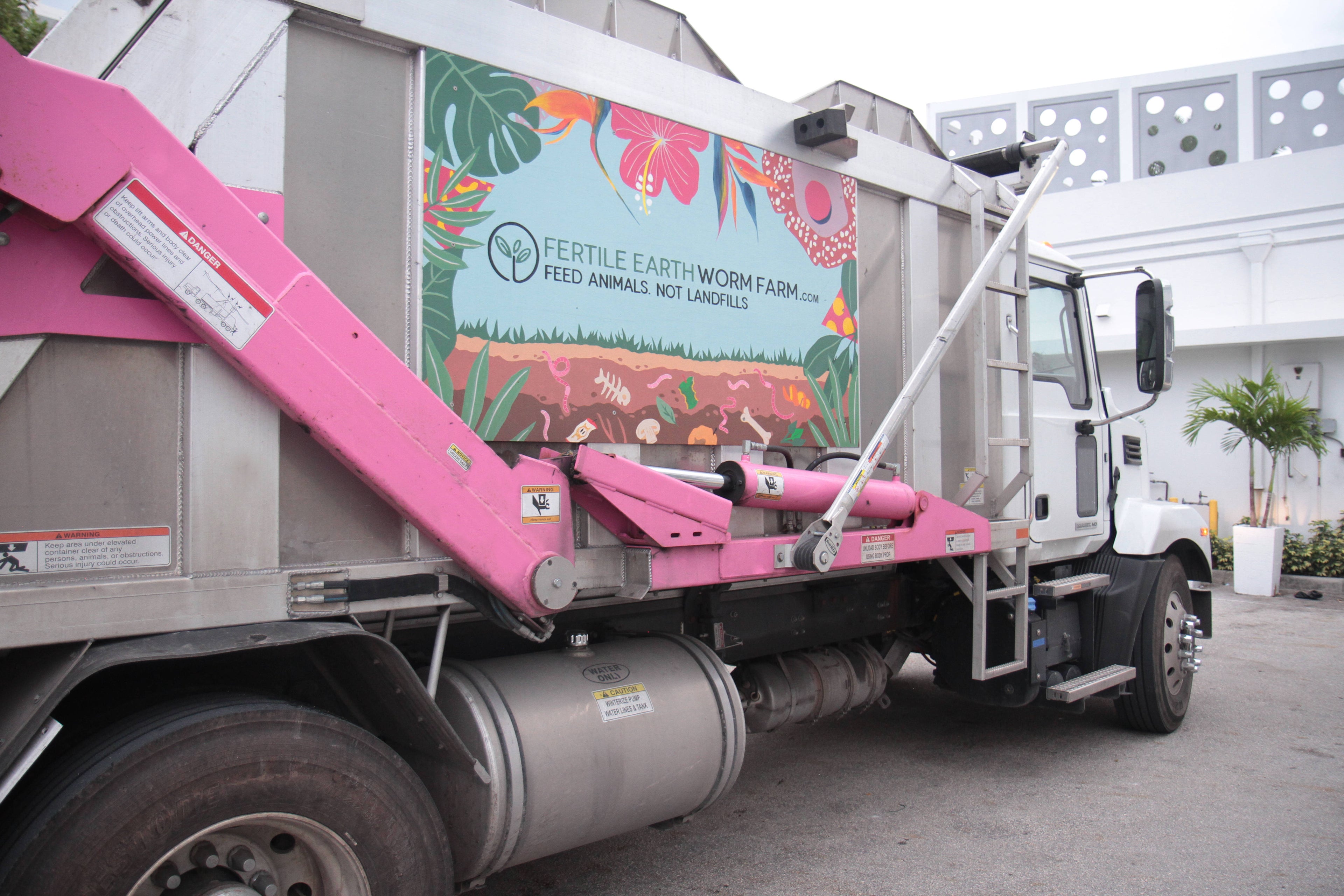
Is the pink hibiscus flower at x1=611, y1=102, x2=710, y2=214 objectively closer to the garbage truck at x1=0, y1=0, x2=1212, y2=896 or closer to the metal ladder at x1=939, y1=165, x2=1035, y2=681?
the garbage truck at x1=0, y1=0, x2=1212, y2=896

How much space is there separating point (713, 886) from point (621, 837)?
2.10ft

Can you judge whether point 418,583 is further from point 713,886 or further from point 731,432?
point 713,886

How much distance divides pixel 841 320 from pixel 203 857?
9.55ft

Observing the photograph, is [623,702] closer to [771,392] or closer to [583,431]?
[583,431]

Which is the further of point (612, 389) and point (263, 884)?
point (612, 389)

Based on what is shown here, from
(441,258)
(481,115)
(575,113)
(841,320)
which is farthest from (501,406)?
(841,320)

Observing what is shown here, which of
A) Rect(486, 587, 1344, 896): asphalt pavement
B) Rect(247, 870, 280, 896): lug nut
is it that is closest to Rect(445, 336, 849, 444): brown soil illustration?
Rect(247, 870, 280, 896): lug nut

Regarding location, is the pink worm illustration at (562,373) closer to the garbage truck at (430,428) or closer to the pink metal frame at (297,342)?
the garbage truck at (430,428)

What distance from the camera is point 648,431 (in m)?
3.07

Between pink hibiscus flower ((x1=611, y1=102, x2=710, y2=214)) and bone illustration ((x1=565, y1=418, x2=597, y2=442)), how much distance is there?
79 centimetres

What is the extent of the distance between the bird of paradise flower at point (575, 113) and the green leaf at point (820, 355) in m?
1.02

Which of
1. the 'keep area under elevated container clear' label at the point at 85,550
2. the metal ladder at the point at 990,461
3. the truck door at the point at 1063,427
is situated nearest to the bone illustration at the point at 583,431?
the 'keep area under elevated container clear' label at the point at 85,550

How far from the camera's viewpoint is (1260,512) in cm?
1305

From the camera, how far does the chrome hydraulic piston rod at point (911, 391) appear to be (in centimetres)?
324
